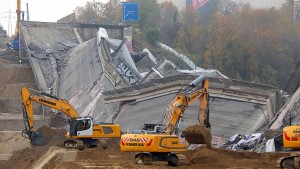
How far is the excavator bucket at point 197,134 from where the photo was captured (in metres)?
26.2

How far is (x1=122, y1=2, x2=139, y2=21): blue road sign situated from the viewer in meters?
75.3

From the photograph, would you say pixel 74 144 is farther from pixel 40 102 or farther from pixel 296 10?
pixel 296 10

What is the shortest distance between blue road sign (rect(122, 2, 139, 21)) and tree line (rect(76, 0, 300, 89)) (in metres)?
5.91

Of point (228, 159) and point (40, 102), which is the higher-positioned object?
point (40, 102)

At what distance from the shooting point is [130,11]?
76125mm

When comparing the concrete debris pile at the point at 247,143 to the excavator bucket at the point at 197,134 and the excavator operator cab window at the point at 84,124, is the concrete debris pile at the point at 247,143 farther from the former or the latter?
the excavator operator cab window at the point at 84,124

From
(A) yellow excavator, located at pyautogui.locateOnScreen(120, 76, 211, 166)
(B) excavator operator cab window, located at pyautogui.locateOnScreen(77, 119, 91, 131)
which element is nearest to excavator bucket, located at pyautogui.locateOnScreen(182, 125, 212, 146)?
(A) yellow excavator, located at pyautogui.locateOnScreen(120, 76, 211, 166)

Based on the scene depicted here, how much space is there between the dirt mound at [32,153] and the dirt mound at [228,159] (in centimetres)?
814

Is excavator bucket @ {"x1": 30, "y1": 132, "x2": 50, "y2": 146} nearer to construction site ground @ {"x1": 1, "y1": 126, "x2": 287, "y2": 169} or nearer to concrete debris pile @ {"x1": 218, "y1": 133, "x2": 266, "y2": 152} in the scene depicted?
construction site ground @ {"x1": 1, "y1": 126, "x2": 287, "y2": 169}

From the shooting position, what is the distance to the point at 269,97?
119 feet

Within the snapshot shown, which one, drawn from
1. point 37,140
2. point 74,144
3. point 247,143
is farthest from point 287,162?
point 37,140

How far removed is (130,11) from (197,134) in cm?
5081

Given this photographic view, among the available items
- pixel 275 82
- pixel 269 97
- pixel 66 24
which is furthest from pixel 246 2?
pixel 269 97

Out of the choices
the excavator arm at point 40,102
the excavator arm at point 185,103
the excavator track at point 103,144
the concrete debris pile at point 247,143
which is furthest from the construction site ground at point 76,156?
the concrete debris pile at point 247,143
